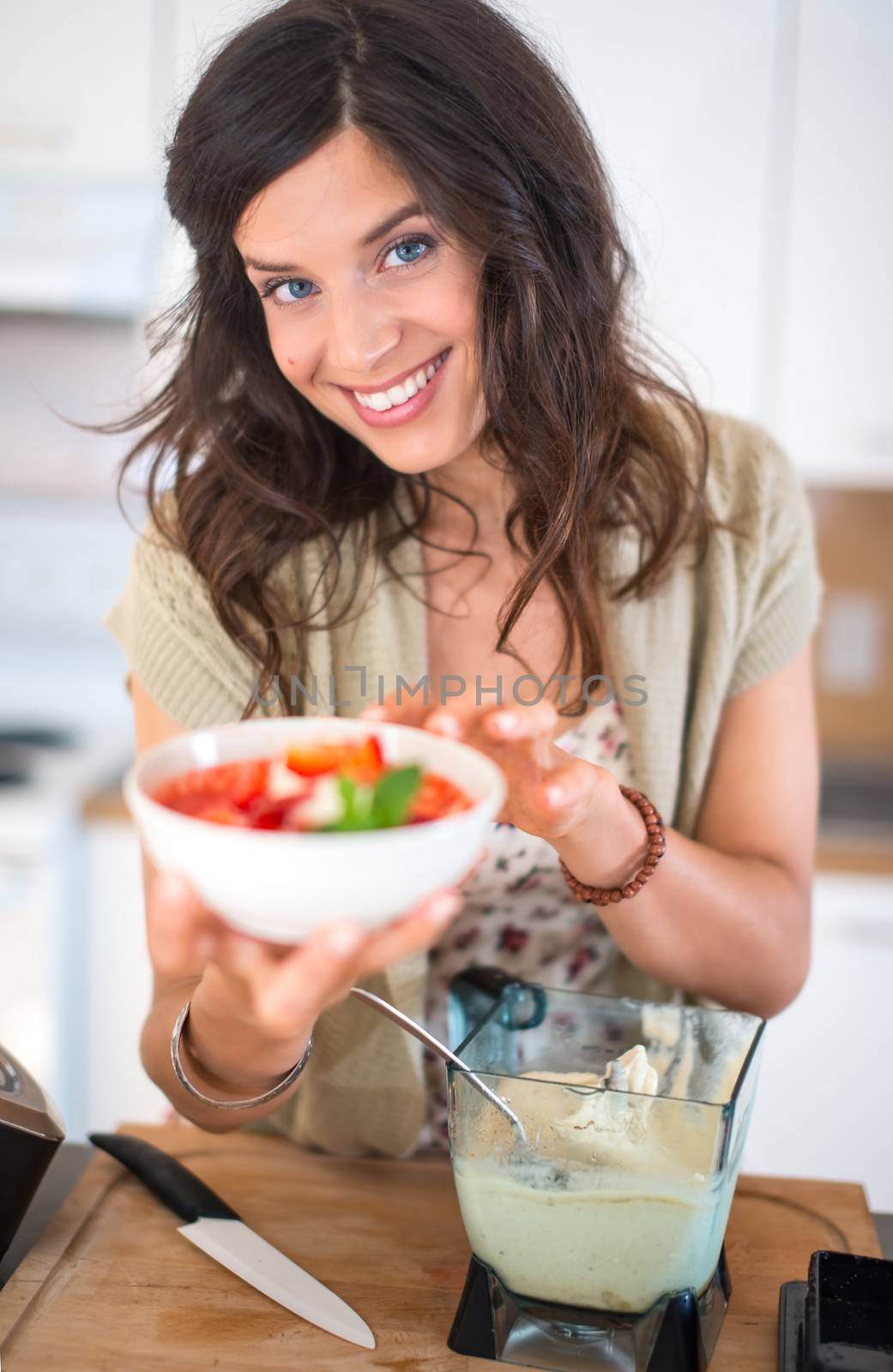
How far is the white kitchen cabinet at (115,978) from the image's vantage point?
222 centimetres

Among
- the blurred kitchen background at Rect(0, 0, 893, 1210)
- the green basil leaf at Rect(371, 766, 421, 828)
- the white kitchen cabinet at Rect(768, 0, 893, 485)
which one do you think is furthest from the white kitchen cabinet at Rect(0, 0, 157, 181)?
the green basil leaf at Rect(371, 766, 421, 828)

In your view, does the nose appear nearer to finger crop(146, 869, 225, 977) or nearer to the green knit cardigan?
the green knit cardigan

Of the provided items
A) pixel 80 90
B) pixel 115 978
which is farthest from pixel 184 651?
pixel 80 90

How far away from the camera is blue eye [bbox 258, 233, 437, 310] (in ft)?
3.22

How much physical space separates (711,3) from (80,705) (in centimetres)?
176

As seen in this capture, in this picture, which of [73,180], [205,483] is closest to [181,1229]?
[205,483]

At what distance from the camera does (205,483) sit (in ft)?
3.90

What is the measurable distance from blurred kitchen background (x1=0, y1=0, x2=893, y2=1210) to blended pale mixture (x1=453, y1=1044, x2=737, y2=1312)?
1.36m

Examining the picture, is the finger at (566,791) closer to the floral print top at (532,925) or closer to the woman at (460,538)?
the woman at (460,538)

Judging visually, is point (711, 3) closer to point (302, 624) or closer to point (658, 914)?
point (302, 624)

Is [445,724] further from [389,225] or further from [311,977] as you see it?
[389,225]

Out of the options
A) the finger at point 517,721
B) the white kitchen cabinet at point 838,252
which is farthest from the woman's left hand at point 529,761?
the white kitchen cabinet at point 838,252

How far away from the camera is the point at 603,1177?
79 centimetres

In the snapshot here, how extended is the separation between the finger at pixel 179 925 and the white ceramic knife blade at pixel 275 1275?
306 mm
